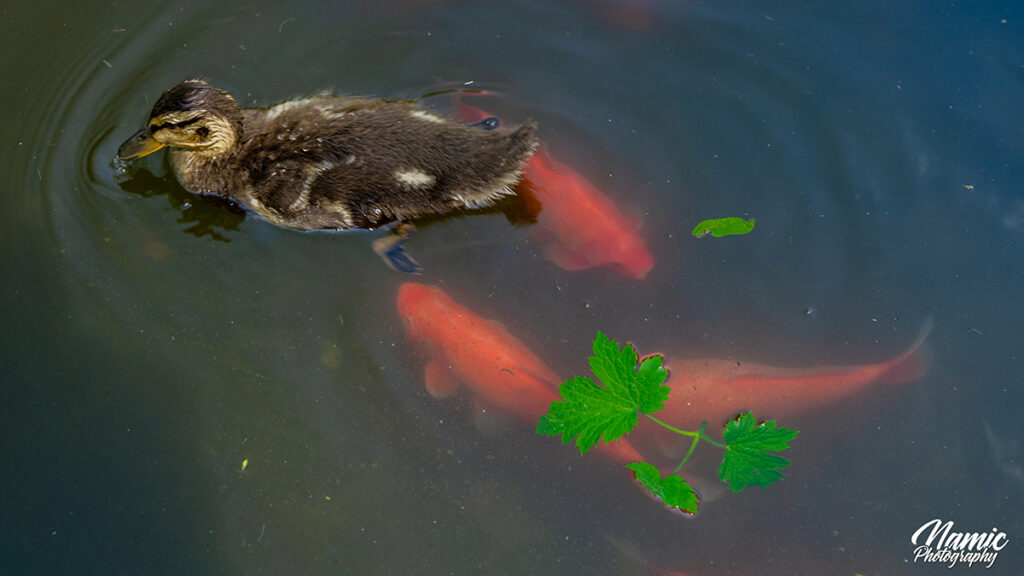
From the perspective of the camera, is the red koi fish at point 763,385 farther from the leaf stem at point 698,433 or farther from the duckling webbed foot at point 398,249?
the duckling webbed foot at point 398,249

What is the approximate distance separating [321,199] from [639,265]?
1.35 meters

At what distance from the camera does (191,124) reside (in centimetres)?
312

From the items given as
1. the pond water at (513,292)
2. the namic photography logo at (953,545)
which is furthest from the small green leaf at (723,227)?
the namic photography logo at (953,545)

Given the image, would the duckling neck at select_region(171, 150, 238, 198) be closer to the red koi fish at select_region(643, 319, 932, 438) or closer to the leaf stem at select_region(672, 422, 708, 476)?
the red koi fish at select_region(643, 319, 932, 438)

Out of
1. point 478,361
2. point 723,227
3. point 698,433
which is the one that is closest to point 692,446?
point 698,433

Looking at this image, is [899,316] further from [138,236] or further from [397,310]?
[138,236]

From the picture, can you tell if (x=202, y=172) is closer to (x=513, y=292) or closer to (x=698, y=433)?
(x=513, y=292)

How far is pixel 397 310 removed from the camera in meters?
3.19

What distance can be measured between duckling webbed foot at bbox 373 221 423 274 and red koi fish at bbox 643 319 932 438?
1.14 m

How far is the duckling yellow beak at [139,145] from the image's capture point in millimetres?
3199

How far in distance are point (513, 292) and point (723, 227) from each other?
97cm

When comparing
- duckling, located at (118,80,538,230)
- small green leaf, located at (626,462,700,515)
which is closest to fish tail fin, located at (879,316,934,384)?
small green leaf, located at (626,462,700,515)

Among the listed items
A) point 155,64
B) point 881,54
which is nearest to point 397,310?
point 155,64

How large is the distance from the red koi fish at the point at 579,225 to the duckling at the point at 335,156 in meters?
0.25
